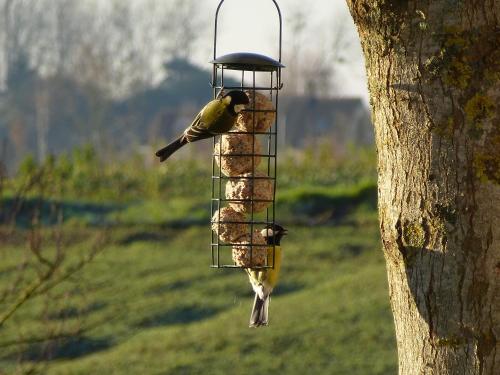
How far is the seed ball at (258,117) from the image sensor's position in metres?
4.49

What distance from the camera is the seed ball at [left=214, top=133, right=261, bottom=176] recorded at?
447 cm

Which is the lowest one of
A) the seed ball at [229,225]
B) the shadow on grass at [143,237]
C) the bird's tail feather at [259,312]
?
the shadow on grass at [143,237]

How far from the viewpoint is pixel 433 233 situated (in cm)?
293

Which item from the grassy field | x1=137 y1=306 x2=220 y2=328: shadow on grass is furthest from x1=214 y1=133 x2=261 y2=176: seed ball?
x1=137 y1=306 x2=220 y2=328: shadow on grass

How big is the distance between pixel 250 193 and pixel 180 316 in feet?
19.6

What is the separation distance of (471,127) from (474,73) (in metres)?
0.16

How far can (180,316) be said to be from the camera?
33.4ft

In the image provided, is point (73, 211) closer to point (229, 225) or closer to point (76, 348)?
point (76, 348)

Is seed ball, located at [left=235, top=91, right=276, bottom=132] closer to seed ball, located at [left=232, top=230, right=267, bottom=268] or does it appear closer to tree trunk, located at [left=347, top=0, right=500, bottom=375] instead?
seed ball, located at [left=232, top=230, right=267, bottom=268]

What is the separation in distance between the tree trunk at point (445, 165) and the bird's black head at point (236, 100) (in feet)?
4.35

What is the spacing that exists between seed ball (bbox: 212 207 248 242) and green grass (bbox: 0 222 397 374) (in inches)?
101

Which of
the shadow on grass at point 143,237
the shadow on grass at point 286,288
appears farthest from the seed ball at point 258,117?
the shadow on grass at point 143,237

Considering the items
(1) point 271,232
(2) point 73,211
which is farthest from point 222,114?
(2) point 73,211

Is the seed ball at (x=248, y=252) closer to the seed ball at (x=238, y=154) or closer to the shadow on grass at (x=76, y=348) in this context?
the seed ball at (x=238, y=154)
